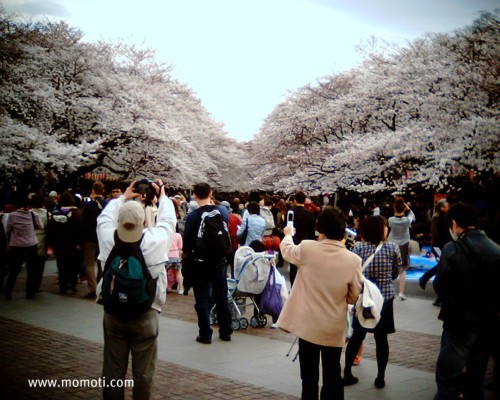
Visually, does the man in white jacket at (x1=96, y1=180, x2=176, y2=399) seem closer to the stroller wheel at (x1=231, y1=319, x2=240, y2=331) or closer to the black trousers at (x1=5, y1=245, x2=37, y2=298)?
the stroller wheel at (x1=231, y1=319, x2=240, y2=331)

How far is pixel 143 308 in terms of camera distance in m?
4.43

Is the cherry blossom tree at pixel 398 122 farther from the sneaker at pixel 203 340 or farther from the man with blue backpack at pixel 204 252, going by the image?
the sneaker at pixel 203 340

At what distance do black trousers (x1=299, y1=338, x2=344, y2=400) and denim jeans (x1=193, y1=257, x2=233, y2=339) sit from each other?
3.18m

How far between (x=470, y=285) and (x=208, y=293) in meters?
4.06

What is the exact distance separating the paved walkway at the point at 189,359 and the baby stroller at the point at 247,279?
225 millimetres

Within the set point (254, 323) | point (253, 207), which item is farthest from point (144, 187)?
point (253, 207)

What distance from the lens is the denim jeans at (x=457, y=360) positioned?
4.52 meters

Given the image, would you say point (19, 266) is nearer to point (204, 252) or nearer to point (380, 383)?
point (204, 252)

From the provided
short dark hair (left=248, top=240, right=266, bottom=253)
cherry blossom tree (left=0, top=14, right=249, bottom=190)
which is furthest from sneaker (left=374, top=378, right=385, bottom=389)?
cherry blossom tree (left=0, top=14, right=249, bottom=190)

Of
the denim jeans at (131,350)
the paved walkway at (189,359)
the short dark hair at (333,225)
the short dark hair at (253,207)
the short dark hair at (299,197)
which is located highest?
the short dark hair at (299,197)

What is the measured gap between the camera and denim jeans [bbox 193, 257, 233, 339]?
7738 mm

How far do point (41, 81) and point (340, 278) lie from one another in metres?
25.5

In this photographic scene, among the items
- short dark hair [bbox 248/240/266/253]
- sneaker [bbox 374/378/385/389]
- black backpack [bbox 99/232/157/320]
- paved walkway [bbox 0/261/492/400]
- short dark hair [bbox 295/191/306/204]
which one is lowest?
paved walkway [bbox 0/261/492/400]

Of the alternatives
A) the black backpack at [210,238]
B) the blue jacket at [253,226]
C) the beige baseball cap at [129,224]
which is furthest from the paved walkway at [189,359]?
the blue jacket at [253,226]
